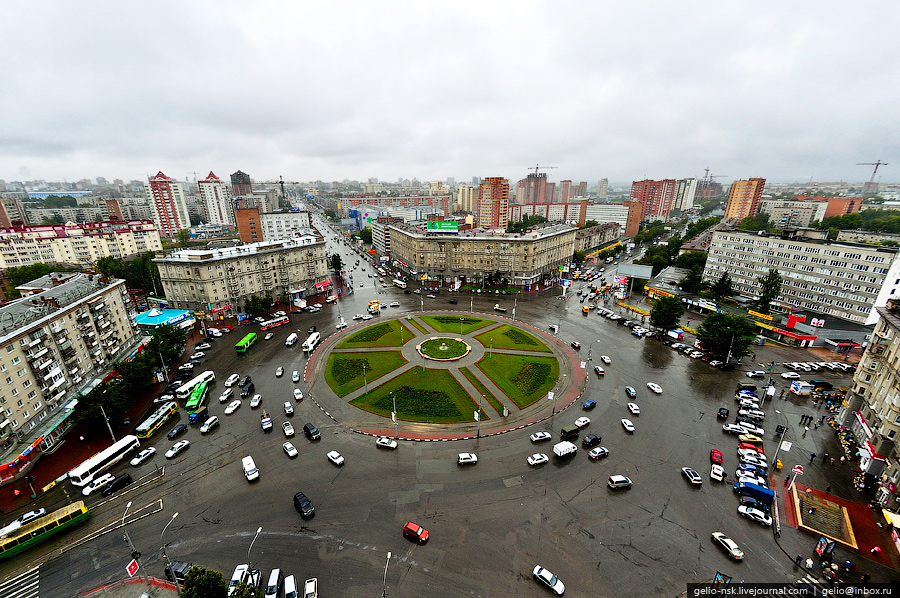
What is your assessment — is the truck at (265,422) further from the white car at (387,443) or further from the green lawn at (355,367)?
the white car at (387,443)

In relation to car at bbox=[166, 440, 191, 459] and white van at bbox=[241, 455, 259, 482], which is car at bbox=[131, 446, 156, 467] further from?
white van at bbox=[241, 455, 259, 482]

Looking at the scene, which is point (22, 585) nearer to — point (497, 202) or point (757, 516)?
point (757, 516)

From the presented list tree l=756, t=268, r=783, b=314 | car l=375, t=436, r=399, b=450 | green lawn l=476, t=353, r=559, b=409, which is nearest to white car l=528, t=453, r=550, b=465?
green lawn l=476, t=353, r=559, b=409

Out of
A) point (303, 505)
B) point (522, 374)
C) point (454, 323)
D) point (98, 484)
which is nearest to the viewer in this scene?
point (303, 505)

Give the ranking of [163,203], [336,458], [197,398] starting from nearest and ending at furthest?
1. [336,458]
2. [197,398]
3. [163,203]

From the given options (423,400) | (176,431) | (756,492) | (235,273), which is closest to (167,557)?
(176,431)

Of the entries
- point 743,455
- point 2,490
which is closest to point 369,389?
point 2,490
